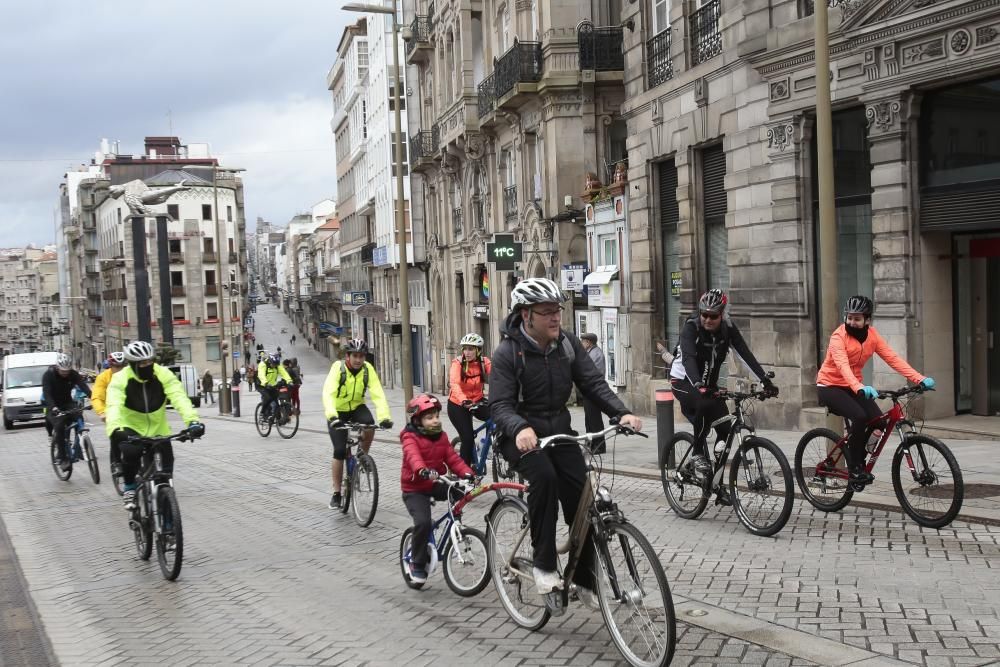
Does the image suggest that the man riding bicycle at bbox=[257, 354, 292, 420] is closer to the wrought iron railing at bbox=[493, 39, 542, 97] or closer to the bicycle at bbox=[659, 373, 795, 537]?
the wrought iron railing at bbox=[493, 39, 542, 97]

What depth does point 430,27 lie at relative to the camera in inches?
1619

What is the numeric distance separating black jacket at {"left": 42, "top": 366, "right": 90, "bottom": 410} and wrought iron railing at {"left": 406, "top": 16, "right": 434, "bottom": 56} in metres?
28.0

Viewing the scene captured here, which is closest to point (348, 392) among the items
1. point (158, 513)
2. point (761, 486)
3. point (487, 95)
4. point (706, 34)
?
point (158, 513)

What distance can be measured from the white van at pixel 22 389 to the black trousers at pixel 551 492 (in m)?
25.9

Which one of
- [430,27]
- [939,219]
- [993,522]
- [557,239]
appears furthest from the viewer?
[430,27]

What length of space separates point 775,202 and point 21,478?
12720 millimetres

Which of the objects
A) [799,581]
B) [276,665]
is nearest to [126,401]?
[276,665]

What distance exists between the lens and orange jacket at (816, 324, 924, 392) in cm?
873

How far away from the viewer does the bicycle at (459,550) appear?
23.5 ft

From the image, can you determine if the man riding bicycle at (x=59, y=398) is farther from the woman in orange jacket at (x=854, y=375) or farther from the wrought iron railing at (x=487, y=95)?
the wrought iron railing at (x=487, y=95)

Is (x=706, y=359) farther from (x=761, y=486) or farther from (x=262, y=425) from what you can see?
(x=262, y=425)

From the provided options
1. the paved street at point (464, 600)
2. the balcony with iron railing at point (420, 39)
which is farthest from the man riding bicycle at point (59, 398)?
the balcony with iron railing at point (420, 39)

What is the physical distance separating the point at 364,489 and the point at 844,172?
9195mm

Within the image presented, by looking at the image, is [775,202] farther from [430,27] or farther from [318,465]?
[430,27]
